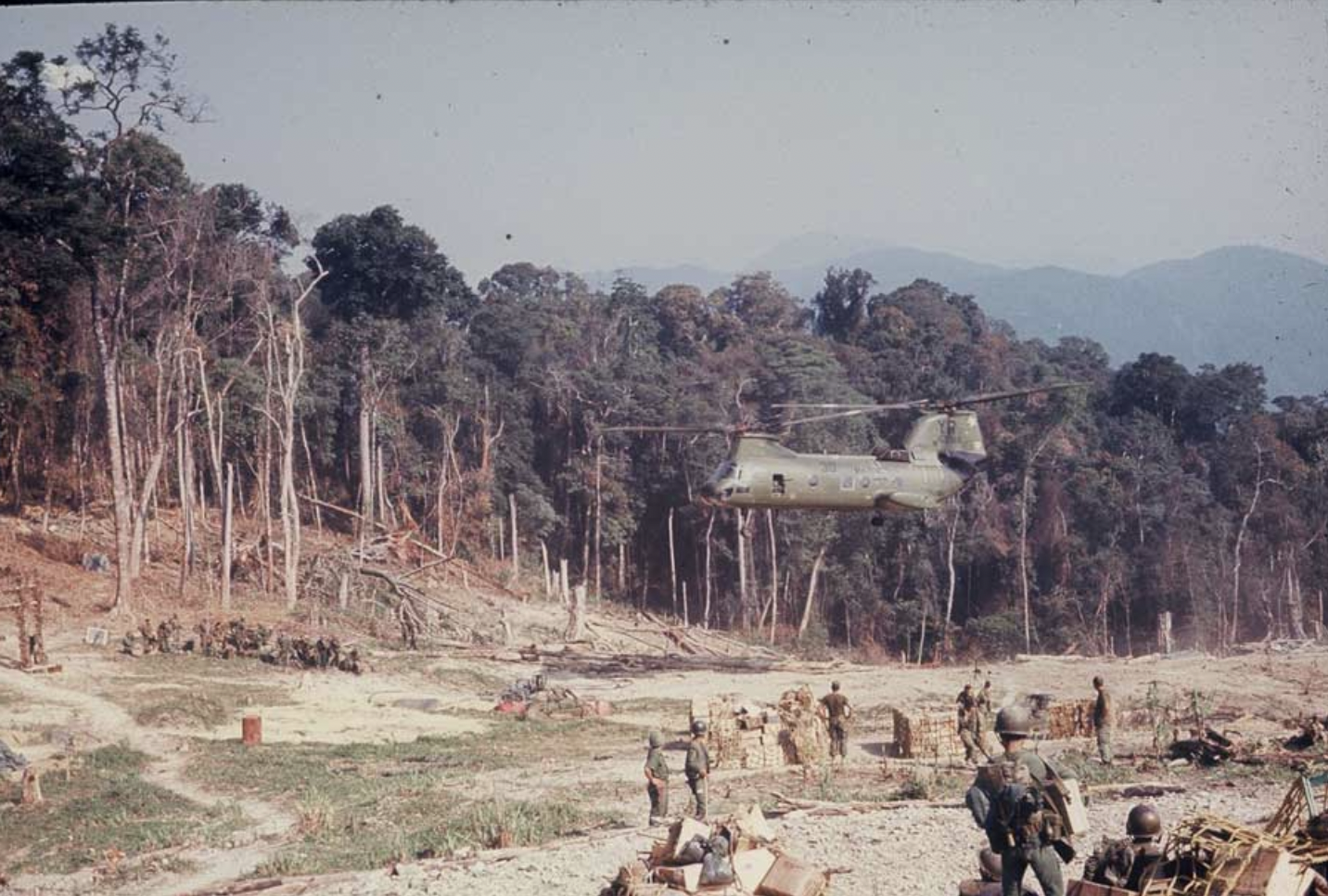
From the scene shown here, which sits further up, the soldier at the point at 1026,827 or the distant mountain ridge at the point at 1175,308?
the distant mountain ridge at the point at 1175,308

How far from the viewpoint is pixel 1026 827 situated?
338 inches

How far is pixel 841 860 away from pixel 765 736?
606 centimetres

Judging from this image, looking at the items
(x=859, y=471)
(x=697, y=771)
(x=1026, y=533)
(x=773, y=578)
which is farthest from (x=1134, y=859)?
(x=1026, y=533)

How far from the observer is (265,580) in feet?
125

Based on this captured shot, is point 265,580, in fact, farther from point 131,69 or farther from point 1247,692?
point 1247,692

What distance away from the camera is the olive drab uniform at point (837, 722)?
1820 centimetres

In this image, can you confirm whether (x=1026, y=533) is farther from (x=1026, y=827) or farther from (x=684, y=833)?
(x=1026, y=827)

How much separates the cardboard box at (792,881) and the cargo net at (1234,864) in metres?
2.32

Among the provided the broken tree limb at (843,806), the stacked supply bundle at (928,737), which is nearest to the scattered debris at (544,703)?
the stacked supply bundle at (928,737)

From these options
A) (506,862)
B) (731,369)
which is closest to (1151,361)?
(731,369)

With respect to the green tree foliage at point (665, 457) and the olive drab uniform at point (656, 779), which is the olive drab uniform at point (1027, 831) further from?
the green tree foliage at point (665, 457)

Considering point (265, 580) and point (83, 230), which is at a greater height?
point (83, 230)

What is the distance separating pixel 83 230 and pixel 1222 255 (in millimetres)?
116591

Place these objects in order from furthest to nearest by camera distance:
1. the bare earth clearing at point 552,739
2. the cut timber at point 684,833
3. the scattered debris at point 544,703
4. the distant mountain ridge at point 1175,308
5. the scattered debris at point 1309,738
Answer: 1. the distant mountain ridge at point 1175,308
2. the scattered debris at point 544,703
3. the scattered debris at point 1309,738
4. the bare earth clearing at point 552,739
5. the cut timber at point 684,833
